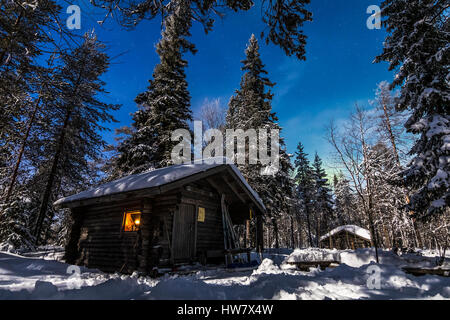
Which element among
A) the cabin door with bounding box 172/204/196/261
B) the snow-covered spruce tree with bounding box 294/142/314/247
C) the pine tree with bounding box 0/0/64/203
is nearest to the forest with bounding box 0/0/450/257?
the pine tree with bounding box 0/0/64/203

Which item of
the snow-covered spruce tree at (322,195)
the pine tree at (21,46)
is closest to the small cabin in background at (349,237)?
the snow-covered spruce tree at (322,195)

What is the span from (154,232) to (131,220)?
1.78 meters

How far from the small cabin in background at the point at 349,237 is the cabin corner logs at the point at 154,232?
2382 centimetres

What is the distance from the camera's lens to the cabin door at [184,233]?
9219mm

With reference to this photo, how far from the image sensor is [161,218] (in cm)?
882

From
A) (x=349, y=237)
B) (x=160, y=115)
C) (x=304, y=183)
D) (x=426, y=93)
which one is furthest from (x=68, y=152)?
(x=349, y=237)

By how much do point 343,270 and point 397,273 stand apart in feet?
3.70

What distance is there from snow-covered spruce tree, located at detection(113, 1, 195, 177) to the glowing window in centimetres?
679

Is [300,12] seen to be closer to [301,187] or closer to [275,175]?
[275,175]

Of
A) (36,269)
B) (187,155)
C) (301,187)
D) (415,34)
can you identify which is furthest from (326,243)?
(36,269)

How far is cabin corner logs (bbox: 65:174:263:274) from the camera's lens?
26.6 feet

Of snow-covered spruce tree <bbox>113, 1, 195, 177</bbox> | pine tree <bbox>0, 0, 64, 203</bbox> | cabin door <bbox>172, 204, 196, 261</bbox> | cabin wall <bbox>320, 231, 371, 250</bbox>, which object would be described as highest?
snow-covered spruce tree <bbox>113, 1, 195, 177</bbox>

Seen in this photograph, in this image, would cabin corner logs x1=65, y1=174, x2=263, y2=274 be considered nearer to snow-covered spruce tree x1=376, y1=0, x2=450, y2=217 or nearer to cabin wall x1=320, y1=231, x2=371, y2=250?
snow-covered spruce tree x1=376, y1=0, x2=450, y2=217

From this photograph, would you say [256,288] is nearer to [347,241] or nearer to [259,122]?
[259,122]
